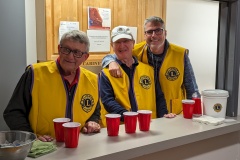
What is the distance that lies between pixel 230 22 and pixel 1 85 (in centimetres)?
136

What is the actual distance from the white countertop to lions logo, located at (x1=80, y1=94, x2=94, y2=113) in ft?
0.78

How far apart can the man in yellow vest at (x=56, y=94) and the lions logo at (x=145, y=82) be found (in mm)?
544

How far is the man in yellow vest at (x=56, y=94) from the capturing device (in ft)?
5.21

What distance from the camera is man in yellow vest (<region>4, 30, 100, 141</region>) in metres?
1.59

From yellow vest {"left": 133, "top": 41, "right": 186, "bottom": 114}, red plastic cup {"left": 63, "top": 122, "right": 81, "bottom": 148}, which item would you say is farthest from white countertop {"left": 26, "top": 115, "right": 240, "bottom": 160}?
yellow vest {"left": 133, "top": 41, "right": 186, "bottom": 114}

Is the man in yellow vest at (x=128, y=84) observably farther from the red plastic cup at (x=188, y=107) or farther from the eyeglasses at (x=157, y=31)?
the red plastic cup at (x=188, y=107)

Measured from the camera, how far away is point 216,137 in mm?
1757

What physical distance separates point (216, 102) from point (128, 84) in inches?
26.7

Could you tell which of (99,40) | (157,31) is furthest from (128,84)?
(99,40)

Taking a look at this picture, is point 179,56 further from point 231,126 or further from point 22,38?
point 22,38

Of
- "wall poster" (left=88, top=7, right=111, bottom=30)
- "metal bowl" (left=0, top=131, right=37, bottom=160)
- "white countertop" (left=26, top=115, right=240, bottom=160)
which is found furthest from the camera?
"wall poster" (left=88, top=7, right=111, bottom=30)

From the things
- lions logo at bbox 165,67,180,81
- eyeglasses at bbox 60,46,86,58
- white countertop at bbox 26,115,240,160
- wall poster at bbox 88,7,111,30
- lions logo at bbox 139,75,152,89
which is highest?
wall poster at bbox 88,7,111,30

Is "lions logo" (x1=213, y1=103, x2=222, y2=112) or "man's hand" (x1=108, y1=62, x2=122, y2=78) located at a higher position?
"man's hand" (x1=108, y1=62, x2=122, y2=78)

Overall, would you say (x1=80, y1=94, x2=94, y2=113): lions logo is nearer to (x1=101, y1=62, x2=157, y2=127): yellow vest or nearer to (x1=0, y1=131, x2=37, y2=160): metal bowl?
(x1=101, y1=62, x2=157, y2=127): yellow vest
